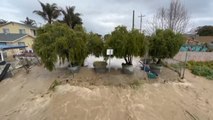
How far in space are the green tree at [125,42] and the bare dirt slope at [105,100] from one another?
4.62 feet

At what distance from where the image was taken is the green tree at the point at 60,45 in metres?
7.43

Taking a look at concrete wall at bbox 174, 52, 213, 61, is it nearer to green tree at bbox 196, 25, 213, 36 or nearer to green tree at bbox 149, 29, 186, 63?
green tree at bbox 149, 29, 186, 63

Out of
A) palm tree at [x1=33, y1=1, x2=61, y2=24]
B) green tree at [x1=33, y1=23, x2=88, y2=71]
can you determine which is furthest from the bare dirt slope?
palm tree at [x1=33, y1=1, x2=61, y2=24]

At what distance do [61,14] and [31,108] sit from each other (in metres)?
22.8

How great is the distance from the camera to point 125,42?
24.7 feet

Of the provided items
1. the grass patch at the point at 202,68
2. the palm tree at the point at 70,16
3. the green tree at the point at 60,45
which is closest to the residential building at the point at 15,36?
the palm tree at the point at 70,16

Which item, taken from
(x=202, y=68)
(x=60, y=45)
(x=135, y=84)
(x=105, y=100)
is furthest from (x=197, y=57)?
(x=60, y=45)

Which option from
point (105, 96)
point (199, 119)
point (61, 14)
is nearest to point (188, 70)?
point (199, 119)

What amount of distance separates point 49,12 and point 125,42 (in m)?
21.5

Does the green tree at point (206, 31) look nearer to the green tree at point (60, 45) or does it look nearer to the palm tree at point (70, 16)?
the palm tree at point (70, 16)

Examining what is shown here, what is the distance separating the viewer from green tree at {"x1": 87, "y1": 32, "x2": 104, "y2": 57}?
8318mm

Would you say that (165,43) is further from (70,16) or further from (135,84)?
(70,16)

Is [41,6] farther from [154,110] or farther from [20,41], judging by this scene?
[154,110]

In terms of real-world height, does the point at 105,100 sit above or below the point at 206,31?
below
